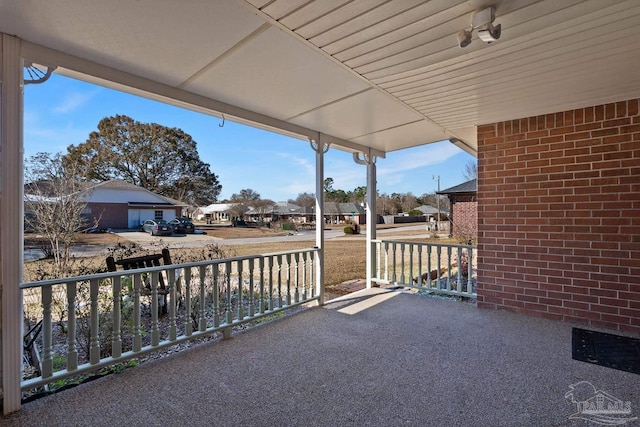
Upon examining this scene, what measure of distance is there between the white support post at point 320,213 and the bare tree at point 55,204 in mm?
2600

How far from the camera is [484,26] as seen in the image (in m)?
1.58

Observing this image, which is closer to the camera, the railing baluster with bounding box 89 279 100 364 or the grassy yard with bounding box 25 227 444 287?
the railing baluster with bounding box 89 279 100 364

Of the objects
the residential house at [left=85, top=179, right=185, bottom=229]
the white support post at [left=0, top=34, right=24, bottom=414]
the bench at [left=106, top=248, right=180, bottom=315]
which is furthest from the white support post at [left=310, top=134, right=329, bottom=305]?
the white support post at [left=0, top=34, right=24, bottom=414]

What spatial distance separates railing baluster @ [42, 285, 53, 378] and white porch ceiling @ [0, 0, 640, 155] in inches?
63.5

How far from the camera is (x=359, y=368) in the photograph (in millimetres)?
2436

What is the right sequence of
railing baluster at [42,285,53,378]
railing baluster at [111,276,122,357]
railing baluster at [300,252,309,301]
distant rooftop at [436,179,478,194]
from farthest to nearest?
distant rooftop at [436,179,478,194]
railing baluster at [300,252,309,301]
railing baluster at [111,276,122,357]
railing baluster at [42,285,53,378]

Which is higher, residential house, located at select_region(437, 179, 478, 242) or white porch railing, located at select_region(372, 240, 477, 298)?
residential house, located at select_region(437, 179, 478, 242)

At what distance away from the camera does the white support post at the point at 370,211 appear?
5234 mm

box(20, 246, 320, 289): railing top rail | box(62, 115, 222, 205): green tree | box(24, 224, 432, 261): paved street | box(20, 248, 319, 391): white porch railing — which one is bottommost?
box(20, 248, 319, 391): white porch railing

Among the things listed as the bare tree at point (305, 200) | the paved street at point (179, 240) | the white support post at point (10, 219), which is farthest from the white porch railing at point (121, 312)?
the bare tree at point (305, 200)

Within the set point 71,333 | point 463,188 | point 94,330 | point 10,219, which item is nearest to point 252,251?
point 94,330

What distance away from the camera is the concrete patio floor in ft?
6.06

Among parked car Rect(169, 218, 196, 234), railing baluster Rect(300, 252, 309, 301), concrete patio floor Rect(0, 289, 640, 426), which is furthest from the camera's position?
railing baluster Rect(300, 252, 309, 301)

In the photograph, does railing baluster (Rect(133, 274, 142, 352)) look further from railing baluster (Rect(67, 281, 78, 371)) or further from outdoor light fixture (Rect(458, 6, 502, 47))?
outdoor light fixture (Rect(458, 6, 502, 47))
